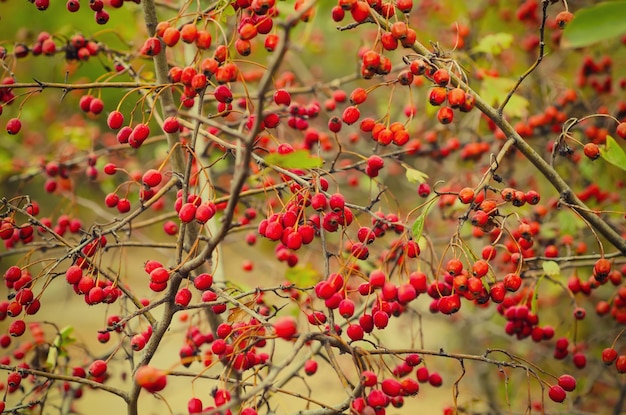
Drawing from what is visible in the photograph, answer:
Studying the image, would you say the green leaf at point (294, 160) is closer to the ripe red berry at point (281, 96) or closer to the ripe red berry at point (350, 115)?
the ripe red berry at point (281, 96)

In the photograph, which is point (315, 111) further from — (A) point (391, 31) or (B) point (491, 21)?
(B) point (491, 21)

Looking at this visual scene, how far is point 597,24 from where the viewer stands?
167cm

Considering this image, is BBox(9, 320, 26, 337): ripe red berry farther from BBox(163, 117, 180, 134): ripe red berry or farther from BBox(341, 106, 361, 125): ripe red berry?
BBox(341, 106, 361, 125): ripe red berry

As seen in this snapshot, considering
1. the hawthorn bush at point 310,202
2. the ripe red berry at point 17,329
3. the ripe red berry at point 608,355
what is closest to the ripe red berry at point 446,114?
the hawthorn bush at point 310,202

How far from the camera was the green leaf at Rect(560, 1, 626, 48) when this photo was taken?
1.64 m

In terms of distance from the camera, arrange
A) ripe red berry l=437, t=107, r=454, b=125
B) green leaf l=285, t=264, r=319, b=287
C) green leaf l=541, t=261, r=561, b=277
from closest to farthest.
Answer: ripe red berry l=437, t=107, r=454, b=125 → green leaf l=541, t=261, r=561, b=277 → green leaf l=285, t=264, r=319, b=287

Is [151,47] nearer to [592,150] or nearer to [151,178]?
[151,178]

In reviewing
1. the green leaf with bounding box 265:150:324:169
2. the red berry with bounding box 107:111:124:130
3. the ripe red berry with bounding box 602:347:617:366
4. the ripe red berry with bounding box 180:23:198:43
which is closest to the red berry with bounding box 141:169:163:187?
the red berry with bounding box 107:111:124:130

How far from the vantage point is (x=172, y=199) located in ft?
13.4

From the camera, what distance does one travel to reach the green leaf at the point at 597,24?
164cm

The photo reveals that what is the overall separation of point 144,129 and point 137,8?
196 centimetres

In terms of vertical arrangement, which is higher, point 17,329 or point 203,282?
point 203,282

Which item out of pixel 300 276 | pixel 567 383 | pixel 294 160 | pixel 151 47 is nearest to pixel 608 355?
pixel 567 383

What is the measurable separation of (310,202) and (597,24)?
1.10 metres
